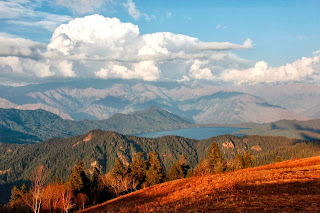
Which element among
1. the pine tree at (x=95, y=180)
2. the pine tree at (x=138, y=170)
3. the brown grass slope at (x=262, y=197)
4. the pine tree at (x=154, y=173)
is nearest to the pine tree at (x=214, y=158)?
the pine tree at (x=154, y=173)

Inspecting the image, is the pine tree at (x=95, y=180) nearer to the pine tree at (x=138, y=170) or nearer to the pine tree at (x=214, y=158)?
the pine tree at (x=138, y=170)

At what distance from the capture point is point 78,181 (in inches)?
3533

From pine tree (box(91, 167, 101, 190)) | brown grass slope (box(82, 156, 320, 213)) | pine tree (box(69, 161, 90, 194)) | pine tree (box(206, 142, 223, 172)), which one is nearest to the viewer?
brown grass slope (box(82, 156, 320, 213))

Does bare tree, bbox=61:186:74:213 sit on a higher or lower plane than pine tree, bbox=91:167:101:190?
higher

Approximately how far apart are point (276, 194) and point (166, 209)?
1273 cm

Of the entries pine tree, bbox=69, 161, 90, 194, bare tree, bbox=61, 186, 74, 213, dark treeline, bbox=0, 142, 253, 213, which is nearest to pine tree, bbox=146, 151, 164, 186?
dark treeline, bbox=0, 142, 253, 213

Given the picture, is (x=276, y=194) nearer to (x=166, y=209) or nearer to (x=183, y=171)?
(x=166, y=209)

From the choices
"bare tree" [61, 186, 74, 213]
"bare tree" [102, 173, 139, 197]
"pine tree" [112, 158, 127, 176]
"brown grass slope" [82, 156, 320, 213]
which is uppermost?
"brown grass slope" [82, 156, 320, 213]

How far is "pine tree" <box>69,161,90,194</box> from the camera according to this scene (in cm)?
8794

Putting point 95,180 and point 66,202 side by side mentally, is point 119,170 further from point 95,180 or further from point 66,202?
point 66,202

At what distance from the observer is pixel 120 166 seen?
341 feet

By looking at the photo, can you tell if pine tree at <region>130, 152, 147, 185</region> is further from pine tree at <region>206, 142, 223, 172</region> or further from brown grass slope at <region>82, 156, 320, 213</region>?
brown grass slope at <region>82, 156, 320, 213</region>

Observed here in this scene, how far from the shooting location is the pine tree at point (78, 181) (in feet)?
289

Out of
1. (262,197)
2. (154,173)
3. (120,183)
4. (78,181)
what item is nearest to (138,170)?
(154,173)
